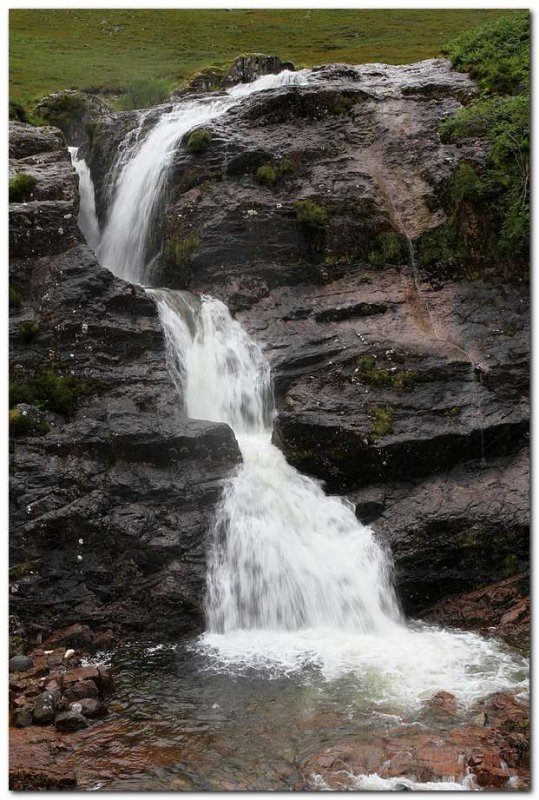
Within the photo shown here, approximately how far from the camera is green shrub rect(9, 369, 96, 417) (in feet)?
50.0

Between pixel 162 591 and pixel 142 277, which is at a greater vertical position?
pixel 142 277

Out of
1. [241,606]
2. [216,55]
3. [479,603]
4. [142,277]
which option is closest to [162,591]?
[241,606]

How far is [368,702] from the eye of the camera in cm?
1109

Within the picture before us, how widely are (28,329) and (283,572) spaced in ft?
26.2

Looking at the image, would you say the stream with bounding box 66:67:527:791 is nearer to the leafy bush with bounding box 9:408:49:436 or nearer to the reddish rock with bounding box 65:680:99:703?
the reddish rock with bounding box 65:680:99:703

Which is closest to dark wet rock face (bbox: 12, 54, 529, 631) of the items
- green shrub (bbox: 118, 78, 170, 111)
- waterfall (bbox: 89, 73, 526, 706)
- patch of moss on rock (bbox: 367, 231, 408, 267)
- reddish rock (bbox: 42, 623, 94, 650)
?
patch of moss on rock (bbox: 367, 231, 408, 267)

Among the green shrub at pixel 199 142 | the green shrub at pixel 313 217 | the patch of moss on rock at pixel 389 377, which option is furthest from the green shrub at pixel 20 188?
the patch of moss on rock at pixel 389 377

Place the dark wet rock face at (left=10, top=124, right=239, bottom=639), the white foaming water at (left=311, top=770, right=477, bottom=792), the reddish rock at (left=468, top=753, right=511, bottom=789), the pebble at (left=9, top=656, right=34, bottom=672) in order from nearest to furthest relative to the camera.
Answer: the white foaming water at (left=311, top=770, right=477, bottom=792) → the reddish rock at (left=468, top=753, right=511, bottom=789) → the pebble at (left=9, top=656, right=34, bottom=672) → the dark wet rock face at (left=10, top=124, right=239, bottom=639)

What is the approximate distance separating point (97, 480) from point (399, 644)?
22.9ft

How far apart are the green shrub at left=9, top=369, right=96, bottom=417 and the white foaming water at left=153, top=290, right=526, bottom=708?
2.58m

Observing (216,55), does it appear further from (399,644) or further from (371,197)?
(399,644)

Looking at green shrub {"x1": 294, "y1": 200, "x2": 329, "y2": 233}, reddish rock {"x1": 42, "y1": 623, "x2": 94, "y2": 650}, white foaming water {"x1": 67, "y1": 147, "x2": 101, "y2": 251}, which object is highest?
white foaming water {"x1": 67, "y1": 147, "x2": 101, "y2": 251}

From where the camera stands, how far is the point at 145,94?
32594mm

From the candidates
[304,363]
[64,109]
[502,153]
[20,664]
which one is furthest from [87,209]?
[20,664]
